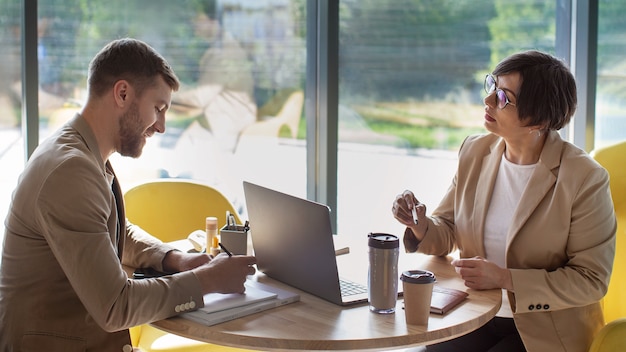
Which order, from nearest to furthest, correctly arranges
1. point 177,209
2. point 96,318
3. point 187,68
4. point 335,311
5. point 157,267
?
point 96,318
point 335,311
point 157,267
point 177,209
point 187,68

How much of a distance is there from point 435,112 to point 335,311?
2.60 m

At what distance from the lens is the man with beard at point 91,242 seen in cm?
170

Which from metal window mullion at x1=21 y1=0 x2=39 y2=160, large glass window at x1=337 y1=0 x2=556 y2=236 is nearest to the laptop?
metal window mullion at x1=21 y1=0 x2=39 y2=160

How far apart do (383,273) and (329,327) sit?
20 centimetres

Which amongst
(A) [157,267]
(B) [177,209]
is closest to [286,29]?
(B) [177,209]

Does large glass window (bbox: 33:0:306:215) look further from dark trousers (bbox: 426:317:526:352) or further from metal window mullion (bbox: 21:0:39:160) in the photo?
dark trousers (bbox: 426:317:526:352)

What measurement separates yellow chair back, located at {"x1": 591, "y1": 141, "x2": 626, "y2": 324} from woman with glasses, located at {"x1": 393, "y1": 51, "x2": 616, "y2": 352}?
353 mm

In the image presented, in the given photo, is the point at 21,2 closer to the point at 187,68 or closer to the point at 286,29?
the point at 187,68

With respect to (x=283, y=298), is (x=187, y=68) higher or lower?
higher

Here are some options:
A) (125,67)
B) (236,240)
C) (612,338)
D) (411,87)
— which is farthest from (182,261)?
(411,87)

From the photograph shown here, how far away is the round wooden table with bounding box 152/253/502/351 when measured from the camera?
5.43 ft

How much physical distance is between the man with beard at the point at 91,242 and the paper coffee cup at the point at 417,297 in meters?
0.43

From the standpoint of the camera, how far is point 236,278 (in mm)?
1888

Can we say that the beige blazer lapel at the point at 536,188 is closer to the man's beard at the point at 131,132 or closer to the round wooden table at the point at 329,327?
the round wooden table at the point at 329,327
